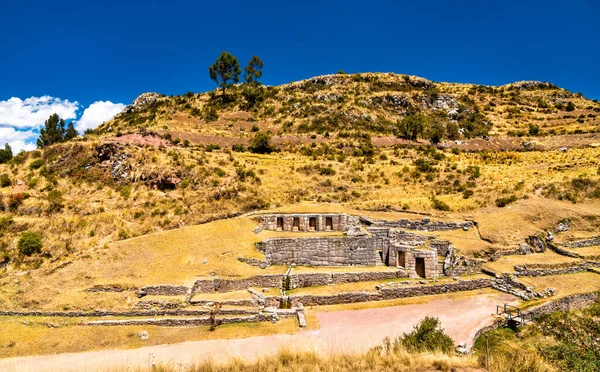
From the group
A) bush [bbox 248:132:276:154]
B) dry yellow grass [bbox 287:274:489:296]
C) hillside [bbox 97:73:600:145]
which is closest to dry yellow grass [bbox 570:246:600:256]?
dry yellow grass [bbox 287:274:489:296]

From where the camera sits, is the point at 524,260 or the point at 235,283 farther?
the point at 524,260

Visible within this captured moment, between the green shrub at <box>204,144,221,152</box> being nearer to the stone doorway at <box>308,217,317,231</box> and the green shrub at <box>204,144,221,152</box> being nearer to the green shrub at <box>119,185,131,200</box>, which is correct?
the green shrub at <box>119,185,131,200</box>

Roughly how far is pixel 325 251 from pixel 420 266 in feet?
18.5

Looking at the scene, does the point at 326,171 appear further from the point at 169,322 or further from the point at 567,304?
the point at 169,322

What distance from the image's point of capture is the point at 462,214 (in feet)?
85.6

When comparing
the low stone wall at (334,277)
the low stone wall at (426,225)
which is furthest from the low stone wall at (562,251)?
the low stone wall at (334,277)

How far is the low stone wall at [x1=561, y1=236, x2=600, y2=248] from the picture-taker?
2073 cm

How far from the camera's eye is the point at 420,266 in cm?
2002

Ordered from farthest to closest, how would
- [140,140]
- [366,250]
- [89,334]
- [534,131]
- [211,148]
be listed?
[534,131]
[211,148]
[140,140]
[366,250]
[89,334]

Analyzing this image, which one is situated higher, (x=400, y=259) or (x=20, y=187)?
(x=20, y=187)

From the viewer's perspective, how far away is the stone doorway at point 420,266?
65.0ft

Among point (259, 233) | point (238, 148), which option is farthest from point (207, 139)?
point (259, 233)

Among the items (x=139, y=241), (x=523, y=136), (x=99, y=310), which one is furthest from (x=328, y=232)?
(x=523, y=136)

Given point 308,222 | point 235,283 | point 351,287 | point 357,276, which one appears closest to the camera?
point 235,283
